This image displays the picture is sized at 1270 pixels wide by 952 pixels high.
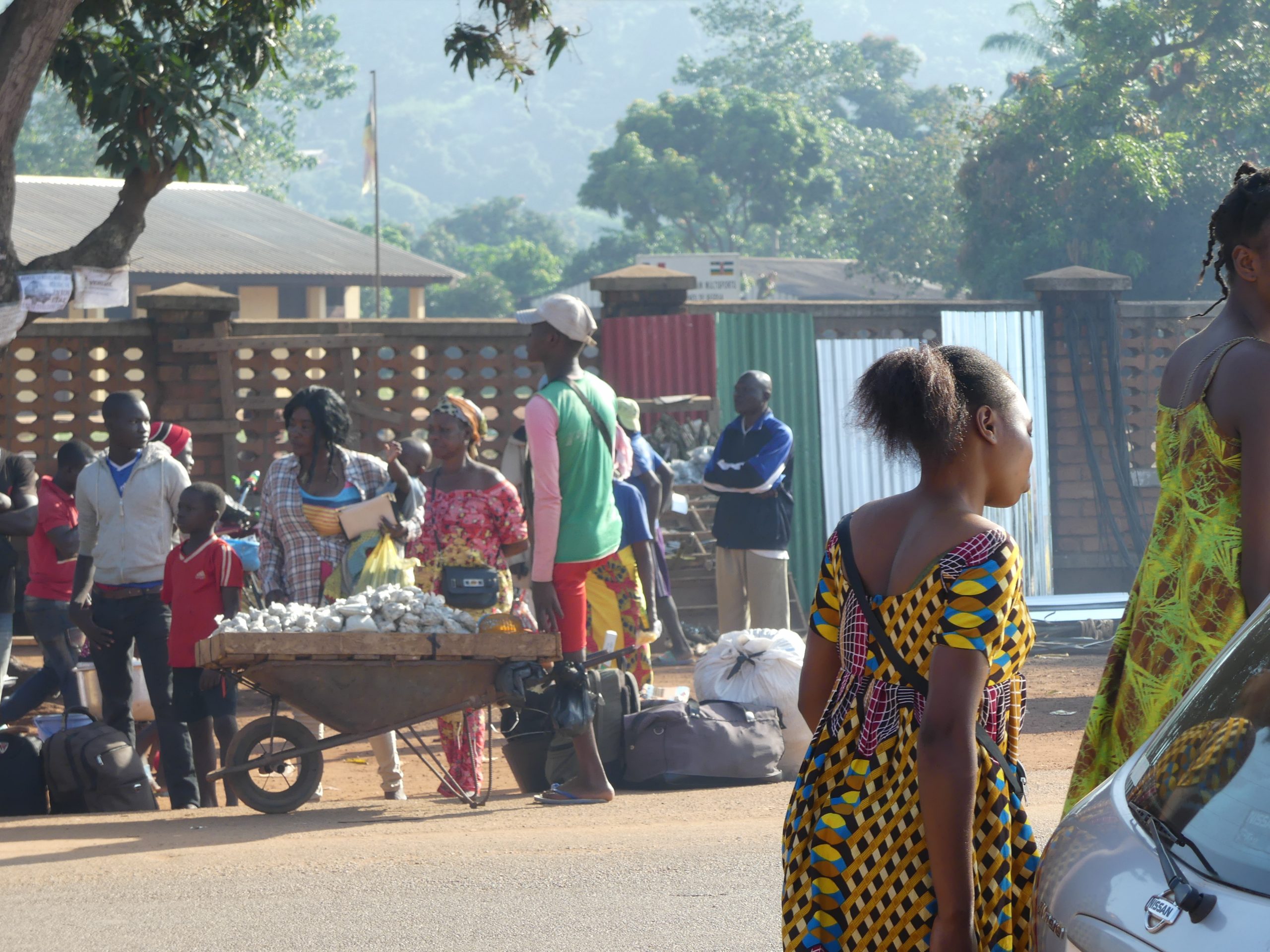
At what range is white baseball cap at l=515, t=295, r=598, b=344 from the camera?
19.5 feet

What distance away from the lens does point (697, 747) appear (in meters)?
6.75

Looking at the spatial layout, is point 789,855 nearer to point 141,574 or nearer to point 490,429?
point 141,574

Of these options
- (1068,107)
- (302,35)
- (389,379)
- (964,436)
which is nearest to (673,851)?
(964,436)

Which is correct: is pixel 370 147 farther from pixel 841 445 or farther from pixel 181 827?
pixel 181 827

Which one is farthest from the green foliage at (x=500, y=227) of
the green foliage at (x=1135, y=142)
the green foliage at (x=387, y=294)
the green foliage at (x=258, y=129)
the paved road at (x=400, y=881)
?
the paved road at (x=400, y=881)

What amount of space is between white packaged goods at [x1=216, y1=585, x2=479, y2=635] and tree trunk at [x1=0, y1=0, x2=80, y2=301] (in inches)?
87.1

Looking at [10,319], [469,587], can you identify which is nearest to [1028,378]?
[469,587]

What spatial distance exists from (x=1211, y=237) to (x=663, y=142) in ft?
169

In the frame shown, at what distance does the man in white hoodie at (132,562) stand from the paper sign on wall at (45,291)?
55 cm

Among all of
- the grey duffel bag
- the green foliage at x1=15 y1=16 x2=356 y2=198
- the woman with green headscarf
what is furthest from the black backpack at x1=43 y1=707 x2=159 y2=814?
the green foliage at x1=15 y1=16 x2=356 y2=198

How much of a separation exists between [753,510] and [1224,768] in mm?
7773

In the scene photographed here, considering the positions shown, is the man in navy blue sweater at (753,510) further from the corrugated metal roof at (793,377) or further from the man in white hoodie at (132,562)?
the man in white hoodie at (132,562)

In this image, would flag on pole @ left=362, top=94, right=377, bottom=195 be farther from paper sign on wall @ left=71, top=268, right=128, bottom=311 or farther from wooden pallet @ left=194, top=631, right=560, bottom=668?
wooden pallet @ left=194, top=631, right=560, bottom=668

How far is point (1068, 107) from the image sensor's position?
2669 cm
